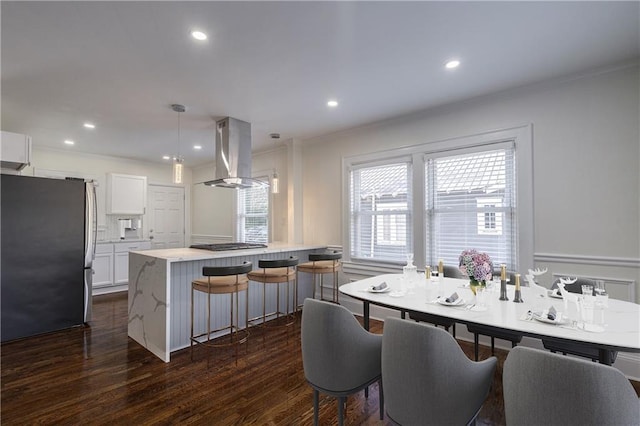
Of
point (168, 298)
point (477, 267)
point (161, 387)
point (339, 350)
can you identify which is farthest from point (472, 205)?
point (161, 387)

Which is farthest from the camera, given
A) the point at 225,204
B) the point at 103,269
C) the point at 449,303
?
the point at 225,204

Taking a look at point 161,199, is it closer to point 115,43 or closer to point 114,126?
point 114,126

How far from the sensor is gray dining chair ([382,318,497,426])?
132 centimetres

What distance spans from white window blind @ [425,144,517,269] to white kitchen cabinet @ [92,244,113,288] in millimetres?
5566

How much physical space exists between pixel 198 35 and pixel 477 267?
8.18 ft

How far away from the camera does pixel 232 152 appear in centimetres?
394

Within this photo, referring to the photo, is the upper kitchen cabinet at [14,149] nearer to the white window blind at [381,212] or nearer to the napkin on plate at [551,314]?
the white window blind at [381,212]

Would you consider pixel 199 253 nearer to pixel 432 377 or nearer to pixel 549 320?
pixel 432 377

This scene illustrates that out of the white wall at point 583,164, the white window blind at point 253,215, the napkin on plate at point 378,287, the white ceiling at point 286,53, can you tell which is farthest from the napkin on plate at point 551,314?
the white window blind at point 253,215

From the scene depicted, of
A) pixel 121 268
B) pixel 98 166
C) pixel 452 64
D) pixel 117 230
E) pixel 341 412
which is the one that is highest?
pixel 452 64

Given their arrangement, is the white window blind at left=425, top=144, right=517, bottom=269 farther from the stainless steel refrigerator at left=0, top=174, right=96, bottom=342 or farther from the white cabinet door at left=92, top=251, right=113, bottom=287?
the white cabinet door at left=92, top=251, right=113, bottom=287

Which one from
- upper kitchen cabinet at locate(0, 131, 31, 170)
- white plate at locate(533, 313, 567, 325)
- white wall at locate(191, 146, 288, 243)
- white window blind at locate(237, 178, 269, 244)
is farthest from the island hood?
Answer: white plate at locate(533, 313, 567, 325)

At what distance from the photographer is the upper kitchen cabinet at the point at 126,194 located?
19.5 feet

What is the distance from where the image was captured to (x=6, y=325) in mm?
3348
